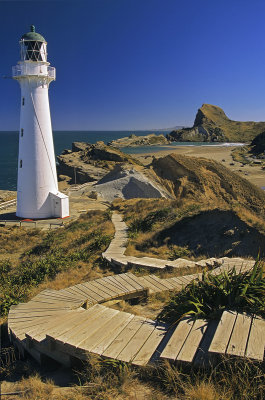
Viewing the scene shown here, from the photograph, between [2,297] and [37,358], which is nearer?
[37,358]

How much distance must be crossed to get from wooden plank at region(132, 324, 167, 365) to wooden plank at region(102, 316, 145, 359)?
248 mm

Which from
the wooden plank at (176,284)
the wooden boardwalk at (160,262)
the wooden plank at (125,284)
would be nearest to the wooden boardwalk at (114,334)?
the wooden plank at (125,284)

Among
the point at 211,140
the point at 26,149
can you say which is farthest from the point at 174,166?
the point at 211,140

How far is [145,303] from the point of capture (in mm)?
6297

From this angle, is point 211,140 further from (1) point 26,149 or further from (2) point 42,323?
(2) point 42,323

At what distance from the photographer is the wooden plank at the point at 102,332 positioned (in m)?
4.08

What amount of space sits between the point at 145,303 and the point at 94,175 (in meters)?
43.7

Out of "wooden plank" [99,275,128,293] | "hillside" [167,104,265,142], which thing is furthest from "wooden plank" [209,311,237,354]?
"hillside" [167,104,265,142]

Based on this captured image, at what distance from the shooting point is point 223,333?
12.6 ft

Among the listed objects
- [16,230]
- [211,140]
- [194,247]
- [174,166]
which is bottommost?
[16,230]

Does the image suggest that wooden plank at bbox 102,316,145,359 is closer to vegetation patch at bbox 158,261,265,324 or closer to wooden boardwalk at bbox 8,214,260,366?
wooden boardwalk at bbox 8,214,260,366

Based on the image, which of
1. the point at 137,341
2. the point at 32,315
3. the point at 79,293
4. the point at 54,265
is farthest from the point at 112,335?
the point at 54,265

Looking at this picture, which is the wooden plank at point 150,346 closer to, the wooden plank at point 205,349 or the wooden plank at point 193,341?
the wooden plank at point 193,341

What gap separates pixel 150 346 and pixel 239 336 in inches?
45.1
